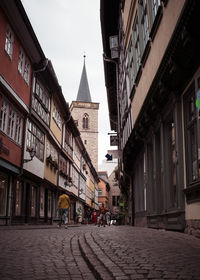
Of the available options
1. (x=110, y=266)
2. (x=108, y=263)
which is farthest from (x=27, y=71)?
(x=110, y=266)

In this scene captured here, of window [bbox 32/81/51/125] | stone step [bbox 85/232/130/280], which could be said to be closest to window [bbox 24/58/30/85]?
window [bbox 32/81/51/125]

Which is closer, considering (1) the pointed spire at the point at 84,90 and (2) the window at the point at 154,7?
(2) the window at the point at 154,7

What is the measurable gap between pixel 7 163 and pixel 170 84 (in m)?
10.1

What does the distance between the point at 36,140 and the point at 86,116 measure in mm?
67962

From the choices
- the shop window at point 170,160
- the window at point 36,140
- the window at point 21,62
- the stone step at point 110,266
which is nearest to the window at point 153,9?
the shop window at point 170,160

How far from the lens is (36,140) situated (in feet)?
71.4

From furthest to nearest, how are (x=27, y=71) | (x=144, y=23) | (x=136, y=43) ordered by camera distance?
(x=27, y=71) → (x=136, y=43) → (x=144, y=23)

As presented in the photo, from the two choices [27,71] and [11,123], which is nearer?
[11,123]

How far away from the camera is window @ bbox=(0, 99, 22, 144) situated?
52.9 ft

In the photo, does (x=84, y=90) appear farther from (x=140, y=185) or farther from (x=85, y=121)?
(x=140, y=185)

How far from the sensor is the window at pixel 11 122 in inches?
634

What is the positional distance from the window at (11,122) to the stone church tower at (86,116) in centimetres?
6735

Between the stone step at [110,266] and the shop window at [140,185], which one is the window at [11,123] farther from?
the stone step at [110,266]

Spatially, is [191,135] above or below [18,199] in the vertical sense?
above
